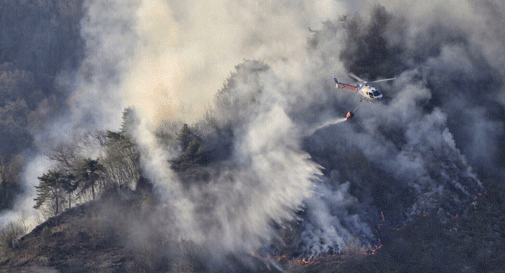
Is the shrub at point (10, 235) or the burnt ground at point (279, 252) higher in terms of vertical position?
the shrub at point (10, 235)

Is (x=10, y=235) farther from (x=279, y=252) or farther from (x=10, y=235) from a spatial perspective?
(x=279, y=252)

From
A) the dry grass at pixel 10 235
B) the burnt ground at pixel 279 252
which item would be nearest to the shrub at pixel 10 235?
the dry grass at pixel 10 235

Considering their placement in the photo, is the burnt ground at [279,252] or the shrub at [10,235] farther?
the shrub at [10,235]

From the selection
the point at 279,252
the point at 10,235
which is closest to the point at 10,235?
the point at 10,235

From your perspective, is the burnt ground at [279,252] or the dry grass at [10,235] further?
the dry grass at [10,235]

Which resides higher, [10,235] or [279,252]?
[10,235]

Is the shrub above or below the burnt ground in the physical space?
above

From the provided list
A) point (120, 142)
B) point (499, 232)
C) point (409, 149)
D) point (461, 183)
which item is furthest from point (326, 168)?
point (120, 142)

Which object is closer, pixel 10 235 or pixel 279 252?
pixel 279 252

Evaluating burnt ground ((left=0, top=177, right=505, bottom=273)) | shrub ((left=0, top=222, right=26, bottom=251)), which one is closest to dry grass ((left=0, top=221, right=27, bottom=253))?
shrub ((left=0, top=222, right=26, bottom=251))

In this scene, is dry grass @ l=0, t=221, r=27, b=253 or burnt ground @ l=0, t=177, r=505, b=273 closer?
burnt ground @ l=0, t=177, r=505, b=273

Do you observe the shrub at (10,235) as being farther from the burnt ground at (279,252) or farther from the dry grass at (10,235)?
the burnt ground at (279,252)

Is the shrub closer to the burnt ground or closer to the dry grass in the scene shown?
the dry grass
